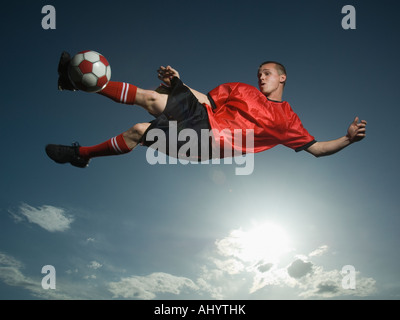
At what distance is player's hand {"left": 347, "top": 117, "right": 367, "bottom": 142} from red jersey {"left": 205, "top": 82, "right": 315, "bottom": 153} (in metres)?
0.77

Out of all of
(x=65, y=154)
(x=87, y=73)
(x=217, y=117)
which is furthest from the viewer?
(x=65, y=154)

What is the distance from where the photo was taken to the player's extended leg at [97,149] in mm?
4688

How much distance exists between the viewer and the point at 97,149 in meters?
5.00

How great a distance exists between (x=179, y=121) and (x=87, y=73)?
148 cm

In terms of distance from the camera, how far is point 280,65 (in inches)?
215

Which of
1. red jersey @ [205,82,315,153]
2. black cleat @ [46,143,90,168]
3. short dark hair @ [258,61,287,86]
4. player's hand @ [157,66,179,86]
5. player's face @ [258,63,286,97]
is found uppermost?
short dark hair @ [258,61,287,86]

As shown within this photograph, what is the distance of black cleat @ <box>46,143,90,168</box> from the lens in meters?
5.11

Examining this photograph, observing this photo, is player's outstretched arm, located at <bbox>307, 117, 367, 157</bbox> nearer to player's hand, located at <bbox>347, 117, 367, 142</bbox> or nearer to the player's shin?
player's hand, located at <bbox>347, 117, 367, 142</bbox>

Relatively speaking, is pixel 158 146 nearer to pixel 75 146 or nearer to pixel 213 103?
pixel 213 103

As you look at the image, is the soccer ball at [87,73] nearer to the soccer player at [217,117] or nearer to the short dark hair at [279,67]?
the soccer player at [217,117]

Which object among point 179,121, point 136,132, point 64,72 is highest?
point 64,72

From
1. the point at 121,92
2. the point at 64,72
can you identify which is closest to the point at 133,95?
the point at 121,92

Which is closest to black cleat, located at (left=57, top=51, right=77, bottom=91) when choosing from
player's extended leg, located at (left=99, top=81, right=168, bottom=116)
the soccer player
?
the soccer player

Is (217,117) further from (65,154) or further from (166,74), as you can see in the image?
(65,154)
